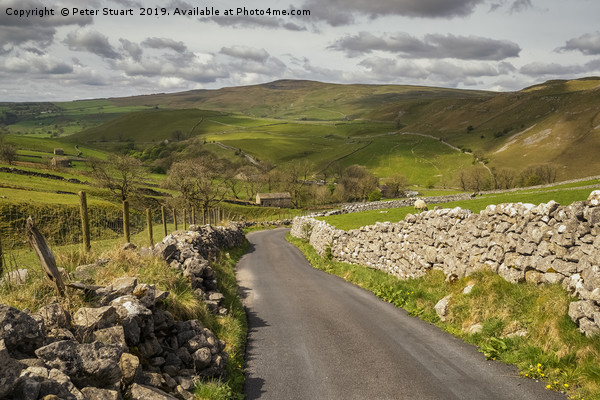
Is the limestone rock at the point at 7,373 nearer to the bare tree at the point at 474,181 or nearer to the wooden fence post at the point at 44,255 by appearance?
the wooden fence post at the point at 44,255

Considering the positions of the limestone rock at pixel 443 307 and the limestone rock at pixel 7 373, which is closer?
the limestone rock at pixel 7 373

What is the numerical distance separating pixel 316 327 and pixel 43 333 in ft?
30.7

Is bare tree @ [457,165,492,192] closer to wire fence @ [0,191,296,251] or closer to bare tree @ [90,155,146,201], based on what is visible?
bare tree @ [90,155,146,201]

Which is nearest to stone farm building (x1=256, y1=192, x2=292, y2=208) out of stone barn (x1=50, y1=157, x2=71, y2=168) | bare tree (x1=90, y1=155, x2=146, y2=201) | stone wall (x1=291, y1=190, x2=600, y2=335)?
stone barn (x1=50, y1=157, x2=71, y2=168)

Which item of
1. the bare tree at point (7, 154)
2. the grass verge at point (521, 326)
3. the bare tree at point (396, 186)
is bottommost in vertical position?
the bare tree at point (396, 186)

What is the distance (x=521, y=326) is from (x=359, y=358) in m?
4.59

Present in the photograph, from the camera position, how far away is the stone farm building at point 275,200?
114625 millimetres

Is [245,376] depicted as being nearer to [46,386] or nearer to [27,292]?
[27,292]

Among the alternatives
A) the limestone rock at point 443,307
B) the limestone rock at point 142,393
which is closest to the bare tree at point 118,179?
the limestone rock at point 443,307

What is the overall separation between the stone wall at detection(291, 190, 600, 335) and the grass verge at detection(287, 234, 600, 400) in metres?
0.42

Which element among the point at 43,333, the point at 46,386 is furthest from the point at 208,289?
the point at 46,386

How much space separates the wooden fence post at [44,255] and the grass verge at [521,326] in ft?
34.6

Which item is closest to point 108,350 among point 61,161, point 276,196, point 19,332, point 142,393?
point 142,393

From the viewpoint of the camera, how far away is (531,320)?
11.4m
